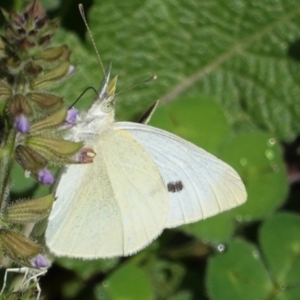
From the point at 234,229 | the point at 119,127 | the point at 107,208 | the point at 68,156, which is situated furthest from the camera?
the point at 234,229

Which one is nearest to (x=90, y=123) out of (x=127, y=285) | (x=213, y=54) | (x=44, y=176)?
(x=44, y=176)

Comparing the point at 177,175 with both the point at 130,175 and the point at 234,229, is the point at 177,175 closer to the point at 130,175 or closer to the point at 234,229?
the point at 130,175

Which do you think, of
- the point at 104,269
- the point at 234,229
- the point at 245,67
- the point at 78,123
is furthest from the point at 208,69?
the point at 78,123

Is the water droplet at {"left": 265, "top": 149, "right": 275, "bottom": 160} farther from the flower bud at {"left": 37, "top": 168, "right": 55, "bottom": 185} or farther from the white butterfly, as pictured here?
the flower bud at {"left": 37, "top": 168, "right": 55, "bottom": 185}

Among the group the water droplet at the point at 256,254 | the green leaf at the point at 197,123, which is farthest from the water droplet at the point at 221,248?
the green leaf at the point at 197,123

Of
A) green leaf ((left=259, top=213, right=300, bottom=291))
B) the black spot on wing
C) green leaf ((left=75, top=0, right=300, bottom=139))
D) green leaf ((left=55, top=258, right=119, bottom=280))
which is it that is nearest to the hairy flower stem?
the black spot on wing

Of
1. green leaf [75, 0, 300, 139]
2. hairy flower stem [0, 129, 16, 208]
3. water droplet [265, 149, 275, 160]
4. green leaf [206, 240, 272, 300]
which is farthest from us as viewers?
green leaf [75, 0, 300, 139]
